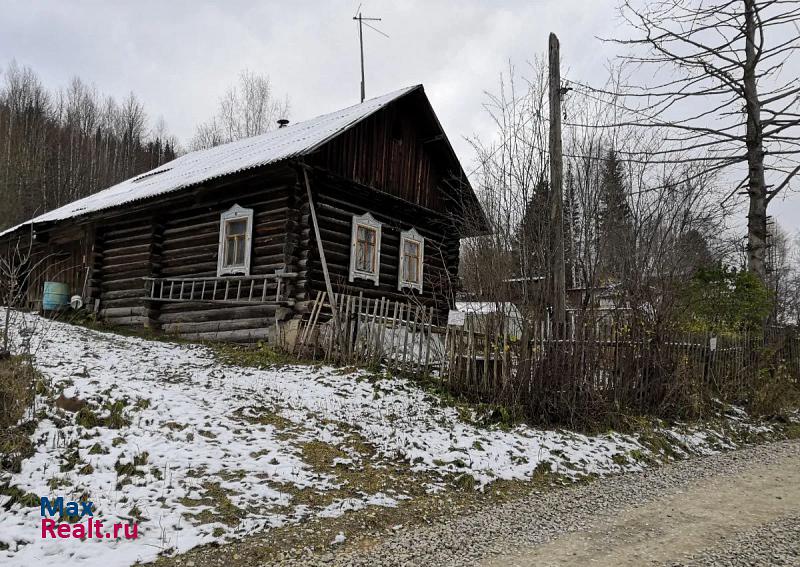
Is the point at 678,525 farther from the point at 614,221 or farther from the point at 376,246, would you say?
the point at 614,221

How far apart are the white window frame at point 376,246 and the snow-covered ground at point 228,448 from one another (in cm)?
401

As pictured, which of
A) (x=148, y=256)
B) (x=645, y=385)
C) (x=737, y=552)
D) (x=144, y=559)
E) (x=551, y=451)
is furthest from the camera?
(x=148, y=256)

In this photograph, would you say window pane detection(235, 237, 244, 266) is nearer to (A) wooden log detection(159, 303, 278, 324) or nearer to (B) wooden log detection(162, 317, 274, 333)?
(A) wooden log detection(159, 303, 278, 324)

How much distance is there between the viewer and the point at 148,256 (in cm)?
1469

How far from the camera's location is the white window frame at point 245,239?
12.6 meters

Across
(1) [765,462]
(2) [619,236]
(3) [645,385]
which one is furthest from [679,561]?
(2) [619,236]

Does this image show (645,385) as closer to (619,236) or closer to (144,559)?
(144,559)

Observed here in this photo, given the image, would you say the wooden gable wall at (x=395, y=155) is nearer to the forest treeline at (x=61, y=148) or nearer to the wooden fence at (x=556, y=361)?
the wooden fence at (x=556, y=361)

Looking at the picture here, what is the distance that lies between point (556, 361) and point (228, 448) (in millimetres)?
4420

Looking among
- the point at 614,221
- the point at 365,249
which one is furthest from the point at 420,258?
the point at 614,221

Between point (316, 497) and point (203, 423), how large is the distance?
1.92 metres
